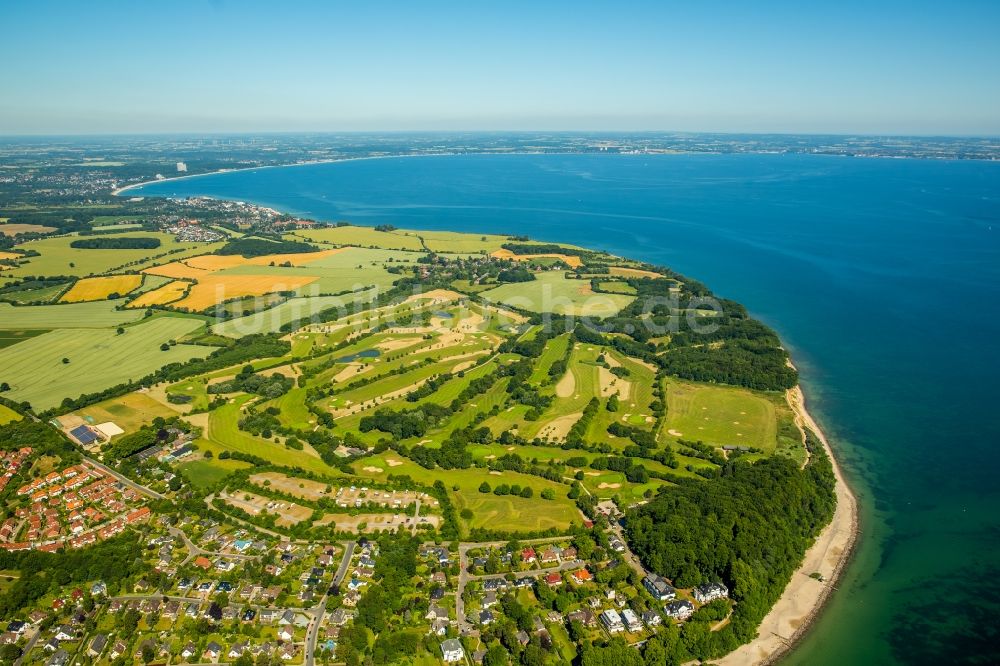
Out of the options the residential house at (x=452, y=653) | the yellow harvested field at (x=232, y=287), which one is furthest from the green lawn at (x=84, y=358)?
the residential house at (x=452, y=653)

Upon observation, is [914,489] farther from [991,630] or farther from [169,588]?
[169,588]

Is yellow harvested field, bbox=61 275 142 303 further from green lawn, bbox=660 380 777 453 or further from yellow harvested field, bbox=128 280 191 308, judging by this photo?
green lawn, bbox=660 380 777 453

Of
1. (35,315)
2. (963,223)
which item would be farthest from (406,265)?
(963,223)

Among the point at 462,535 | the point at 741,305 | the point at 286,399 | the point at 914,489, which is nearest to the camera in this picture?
the point at 462,535

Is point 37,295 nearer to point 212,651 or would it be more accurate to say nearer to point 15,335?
point 15,335

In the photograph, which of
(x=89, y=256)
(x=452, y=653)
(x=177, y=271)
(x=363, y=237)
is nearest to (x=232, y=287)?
(x=177, y=271)

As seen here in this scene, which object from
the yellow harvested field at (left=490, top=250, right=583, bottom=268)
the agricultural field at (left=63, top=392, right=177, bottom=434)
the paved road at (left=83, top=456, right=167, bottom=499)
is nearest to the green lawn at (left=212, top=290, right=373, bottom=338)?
the agricultural field at (left=63, top=392, right=177, bottom=434)
